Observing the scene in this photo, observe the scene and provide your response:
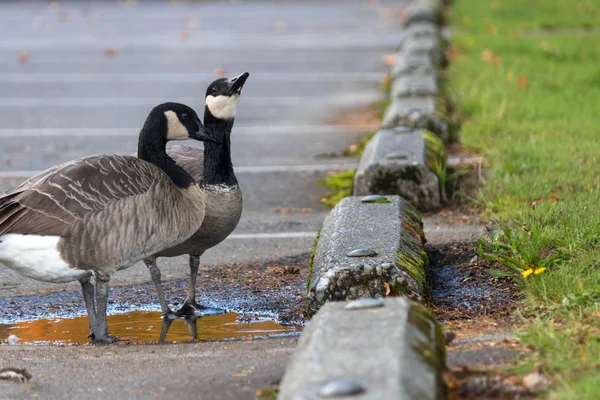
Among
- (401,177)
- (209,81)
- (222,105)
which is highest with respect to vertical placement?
(222,105)

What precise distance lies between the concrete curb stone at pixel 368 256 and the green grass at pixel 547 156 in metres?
0.60

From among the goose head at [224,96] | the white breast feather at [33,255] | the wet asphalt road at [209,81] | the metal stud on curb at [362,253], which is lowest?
the wet asphalt road at [209,81]

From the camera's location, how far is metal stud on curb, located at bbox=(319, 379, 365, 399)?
11.4ft

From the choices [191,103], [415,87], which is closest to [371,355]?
[415,87]

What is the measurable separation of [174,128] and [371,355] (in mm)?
2585

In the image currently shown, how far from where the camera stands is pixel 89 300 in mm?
5684

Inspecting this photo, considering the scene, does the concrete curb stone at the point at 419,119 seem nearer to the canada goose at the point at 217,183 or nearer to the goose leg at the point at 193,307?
the canada goose at the point at 217,183

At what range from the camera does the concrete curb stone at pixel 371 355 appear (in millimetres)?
3523

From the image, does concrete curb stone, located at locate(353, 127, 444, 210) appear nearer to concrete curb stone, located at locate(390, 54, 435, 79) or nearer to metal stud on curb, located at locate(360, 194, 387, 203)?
metal stud on curb, located at locate(360, 194, 387, 203)

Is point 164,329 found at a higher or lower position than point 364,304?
lower

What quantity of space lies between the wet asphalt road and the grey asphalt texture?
3 cm

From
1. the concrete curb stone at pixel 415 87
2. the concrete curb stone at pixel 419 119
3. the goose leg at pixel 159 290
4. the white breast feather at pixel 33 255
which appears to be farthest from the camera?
the concrete curb stone at pixel 415 87

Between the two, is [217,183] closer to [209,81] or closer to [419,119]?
[419,119]

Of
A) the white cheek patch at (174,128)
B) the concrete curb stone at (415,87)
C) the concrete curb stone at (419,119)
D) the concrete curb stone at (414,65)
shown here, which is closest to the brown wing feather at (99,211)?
the white cheek patch at (174,128)
